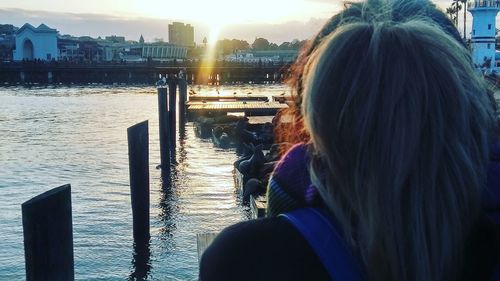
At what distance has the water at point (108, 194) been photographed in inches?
342

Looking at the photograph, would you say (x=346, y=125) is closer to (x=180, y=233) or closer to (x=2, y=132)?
(x=180, y=233)

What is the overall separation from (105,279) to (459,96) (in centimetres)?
753

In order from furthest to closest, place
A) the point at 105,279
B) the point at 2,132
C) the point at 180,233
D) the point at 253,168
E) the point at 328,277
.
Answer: the point at 2,132, the point at 253,168, the point at 180,233, the point at 105,279, the point at 328,277

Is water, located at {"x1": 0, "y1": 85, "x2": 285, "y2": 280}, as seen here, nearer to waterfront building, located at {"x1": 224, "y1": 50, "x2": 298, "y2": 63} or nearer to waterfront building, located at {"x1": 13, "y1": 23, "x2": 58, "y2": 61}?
waterfront building, located at {"x1": 224, "y1": 50, "x2": 298, "y2": 63}

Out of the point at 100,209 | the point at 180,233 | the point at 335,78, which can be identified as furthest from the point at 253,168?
the point at 335,78

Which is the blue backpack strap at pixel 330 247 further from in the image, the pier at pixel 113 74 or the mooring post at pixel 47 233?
the pier at pixel 113 74

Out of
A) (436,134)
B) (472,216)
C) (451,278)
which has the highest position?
(436,134)

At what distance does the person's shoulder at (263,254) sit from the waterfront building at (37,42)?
97.3 metres

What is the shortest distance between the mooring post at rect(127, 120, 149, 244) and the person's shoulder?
847 centimetres

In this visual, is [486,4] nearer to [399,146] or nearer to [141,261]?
[141,261]

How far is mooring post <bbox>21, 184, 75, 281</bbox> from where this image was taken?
429 centimetres

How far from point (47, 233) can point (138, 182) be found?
5.24 metres

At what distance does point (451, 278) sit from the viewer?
1133 mm

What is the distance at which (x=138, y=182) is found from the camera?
9.64m
